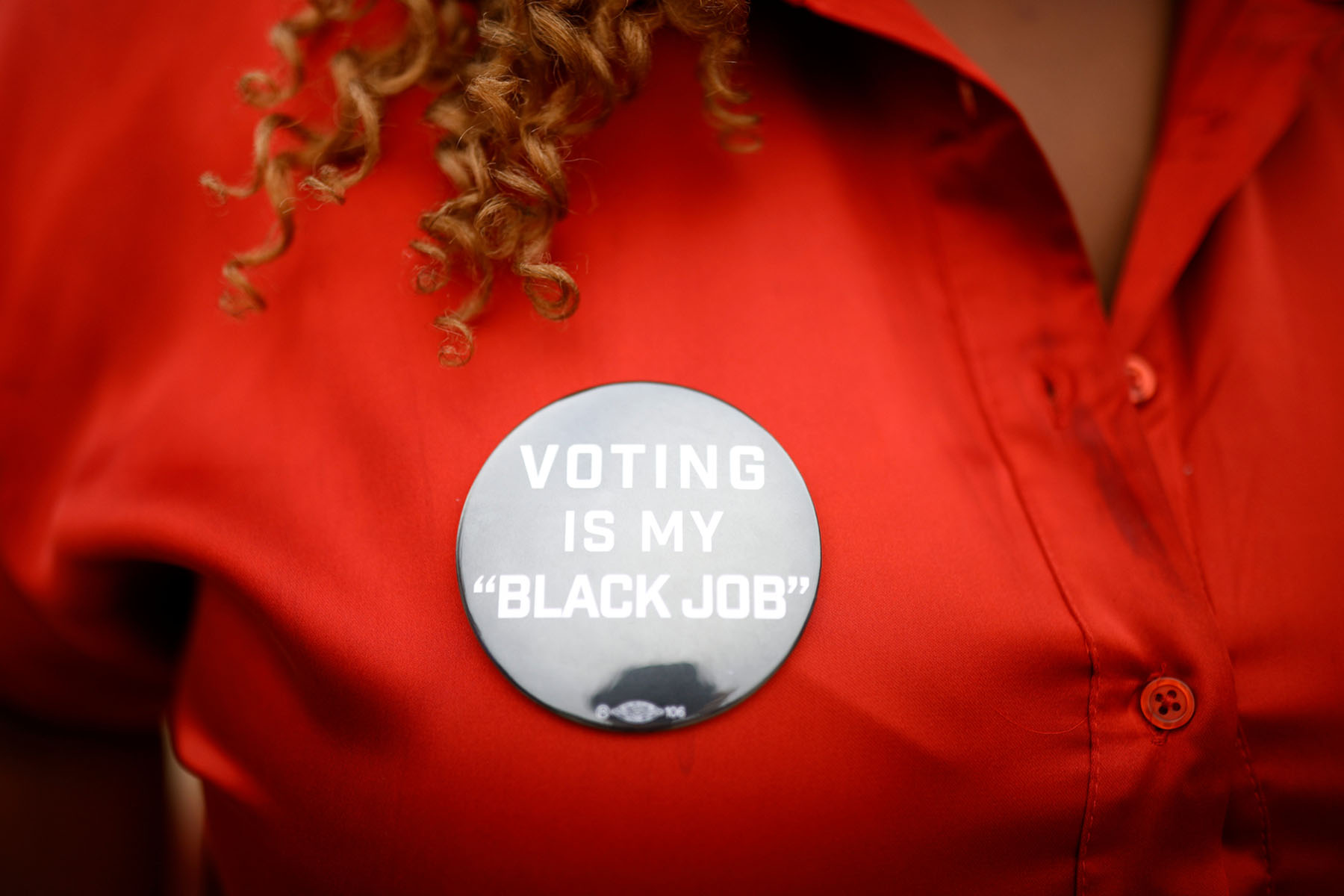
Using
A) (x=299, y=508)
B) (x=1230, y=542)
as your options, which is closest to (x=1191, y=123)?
(x=1230, y=542)

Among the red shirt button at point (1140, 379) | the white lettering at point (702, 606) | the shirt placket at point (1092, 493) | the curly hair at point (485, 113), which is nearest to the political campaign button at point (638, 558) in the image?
the white lettering at point (702, 606)

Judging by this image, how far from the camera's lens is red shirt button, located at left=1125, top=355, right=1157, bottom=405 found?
76cm

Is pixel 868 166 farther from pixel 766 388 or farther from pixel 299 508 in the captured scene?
pixel 299 508

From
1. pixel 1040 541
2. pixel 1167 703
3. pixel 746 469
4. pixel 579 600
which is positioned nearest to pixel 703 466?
pixel 746 469

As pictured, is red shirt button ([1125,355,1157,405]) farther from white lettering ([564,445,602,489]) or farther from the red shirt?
white lettering ([564,445,602,489])

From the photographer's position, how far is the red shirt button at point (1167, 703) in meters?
0.63

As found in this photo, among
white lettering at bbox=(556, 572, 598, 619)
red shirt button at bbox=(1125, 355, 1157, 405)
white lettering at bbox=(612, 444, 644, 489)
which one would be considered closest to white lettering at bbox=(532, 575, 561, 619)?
white lettering at bbox=(556, 572, 598, 619)

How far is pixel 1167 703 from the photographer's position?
2.09 feet

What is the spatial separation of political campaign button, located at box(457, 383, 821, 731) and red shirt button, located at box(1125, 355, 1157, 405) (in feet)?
1.19

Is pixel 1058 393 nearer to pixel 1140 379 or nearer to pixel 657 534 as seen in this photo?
pixel 1140 379

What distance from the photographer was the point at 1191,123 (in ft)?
2.63

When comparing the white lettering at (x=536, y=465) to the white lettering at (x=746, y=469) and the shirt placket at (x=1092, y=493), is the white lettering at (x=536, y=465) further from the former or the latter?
the shirt placket at (x=1092, y=493)

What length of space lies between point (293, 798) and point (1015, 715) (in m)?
0.58

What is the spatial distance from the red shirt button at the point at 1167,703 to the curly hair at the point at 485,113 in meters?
0.55
